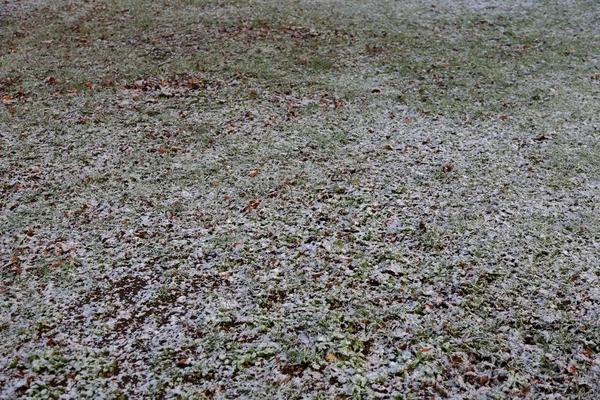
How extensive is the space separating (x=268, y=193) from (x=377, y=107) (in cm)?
263

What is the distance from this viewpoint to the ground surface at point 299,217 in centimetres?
351

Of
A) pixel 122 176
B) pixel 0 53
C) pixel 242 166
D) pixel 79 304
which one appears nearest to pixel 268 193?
pixel 242 166

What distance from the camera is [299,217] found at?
4.93 m

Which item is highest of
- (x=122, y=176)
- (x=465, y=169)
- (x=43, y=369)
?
(x=465, y=169)

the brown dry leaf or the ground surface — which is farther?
the ground surface

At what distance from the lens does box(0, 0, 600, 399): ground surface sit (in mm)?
3508

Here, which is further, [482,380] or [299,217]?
[299,217]

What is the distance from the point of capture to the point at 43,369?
11.3 ft

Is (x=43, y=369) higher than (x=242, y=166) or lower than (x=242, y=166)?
lower

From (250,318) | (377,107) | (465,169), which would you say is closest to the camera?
(250,318)

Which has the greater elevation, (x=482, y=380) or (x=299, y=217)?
(x=299, y=217)

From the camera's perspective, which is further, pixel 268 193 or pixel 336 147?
pixel 336 147

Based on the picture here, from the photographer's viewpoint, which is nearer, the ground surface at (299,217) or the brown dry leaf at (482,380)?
the brown dry leaf at (482,380)

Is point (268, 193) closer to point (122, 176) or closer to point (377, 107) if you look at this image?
point (122, 176)
